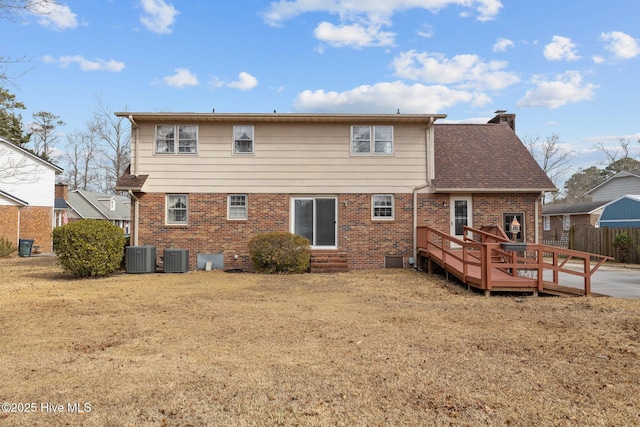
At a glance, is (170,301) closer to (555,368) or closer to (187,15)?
(555,368)

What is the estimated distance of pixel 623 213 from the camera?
2452 centimetres

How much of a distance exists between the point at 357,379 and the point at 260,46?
16639 mm

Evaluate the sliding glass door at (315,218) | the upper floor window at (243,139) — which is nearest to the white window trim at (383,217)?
the sliding glass door at (315,218)

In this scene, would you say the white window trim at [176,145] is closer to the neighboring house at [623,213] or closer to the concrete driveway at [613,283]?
the concrete driveway at [613,283]

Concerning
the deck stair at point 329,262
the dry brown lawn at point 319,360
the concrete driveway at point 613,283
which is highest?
the deck stair at point 329,262

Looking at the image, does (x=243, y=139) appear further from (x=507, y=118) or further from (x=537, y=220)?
A: (x=507, y=118)

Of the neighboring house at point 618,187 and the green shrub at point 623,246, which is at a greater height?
the neighboring house at point 618,187

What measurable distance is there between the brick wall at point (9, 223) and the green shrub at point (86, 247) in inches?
540

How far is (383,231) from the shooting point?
1441 centimetres

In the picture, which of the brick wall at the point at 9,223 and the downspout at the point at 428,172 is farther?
the brick wall at the point at 9,223

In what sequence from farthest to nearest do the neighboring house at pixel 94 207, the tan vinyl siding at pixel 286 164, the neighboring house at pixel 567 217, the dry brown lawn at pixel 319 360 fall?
the neighboring house at pixel 94 207, the neighboring house at pixel 567 217, the tan vinyl siding at pixel 286 164, the dry brown lawn at pixel 319 360

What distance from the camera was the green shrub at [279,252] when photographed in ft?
42.8

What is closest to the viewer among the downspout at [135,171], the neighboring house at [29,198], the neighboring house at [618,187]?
the downspout at [135,171]

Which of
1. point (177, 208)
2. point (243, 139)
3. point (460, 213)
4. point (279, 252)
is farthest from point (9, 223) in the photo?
point (460, 213)
